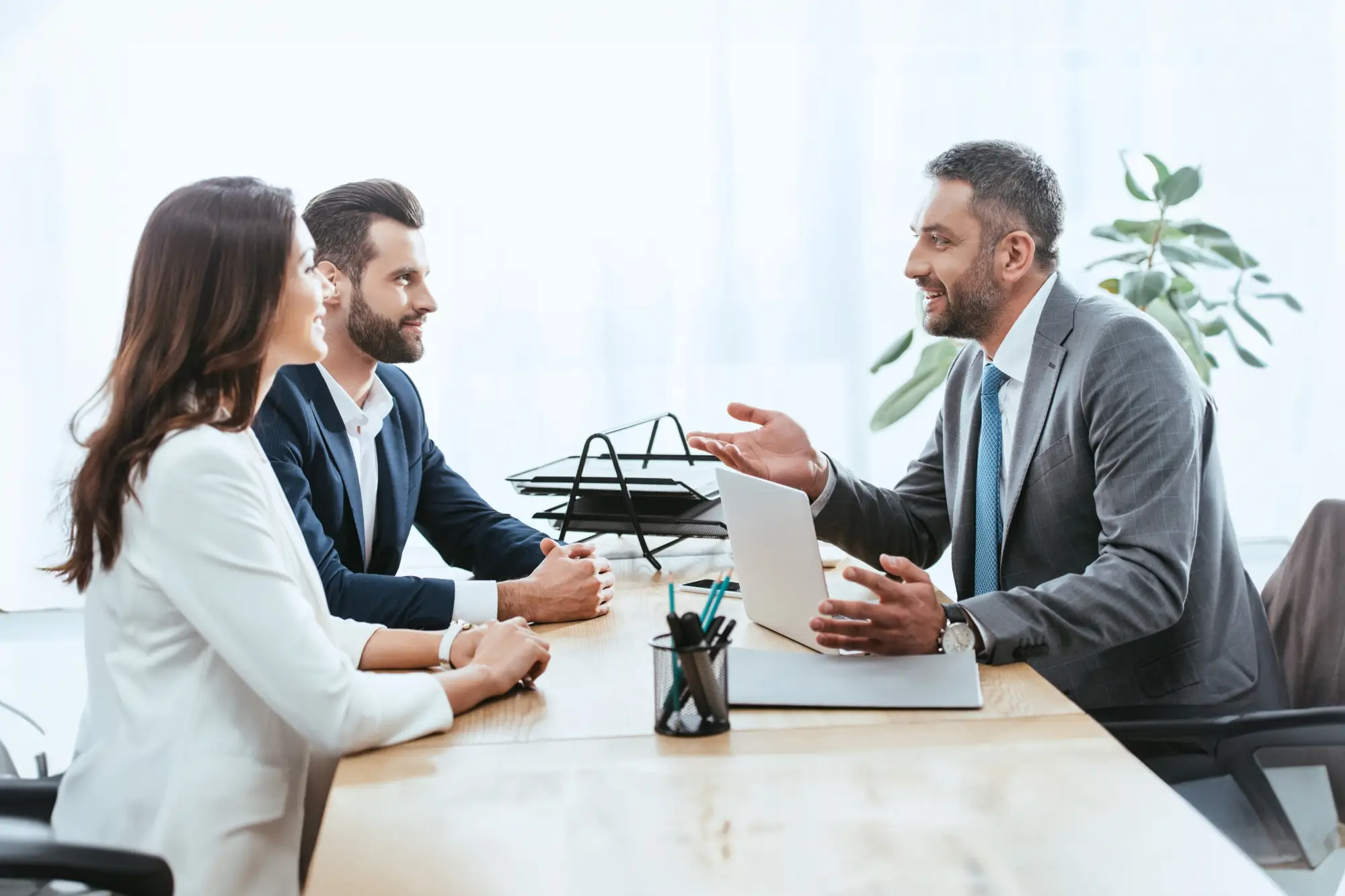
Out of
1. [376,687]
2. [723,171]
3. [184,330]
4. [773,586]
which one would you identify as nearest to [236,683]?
[376,687]

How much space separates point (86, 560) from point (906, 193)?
3.17 meters

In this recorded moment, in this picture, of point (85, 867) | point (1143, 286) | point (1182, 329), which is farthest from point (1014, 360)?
point (1182, 329)

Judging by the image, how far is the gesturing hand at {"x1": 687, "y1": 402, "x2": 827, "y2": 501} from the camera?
6.78 feet

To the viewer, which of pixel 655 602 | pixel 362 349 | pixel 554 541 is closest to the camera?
pixel 655 602

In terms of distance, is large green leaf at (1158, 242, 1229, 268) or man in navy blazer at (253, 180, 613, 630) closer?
man in navy blazer at (253, 180, 613, 630)

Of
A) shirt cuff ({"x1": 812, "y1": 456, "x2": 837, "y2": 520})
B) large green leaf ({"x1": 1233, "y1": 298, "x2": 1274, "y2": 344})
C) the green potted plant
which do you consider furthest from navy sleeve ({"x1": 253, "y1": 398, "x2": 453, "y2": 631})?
large green leaf ({"x1": 1233, "y1": 298, "x2": 1274, "y2": 344})

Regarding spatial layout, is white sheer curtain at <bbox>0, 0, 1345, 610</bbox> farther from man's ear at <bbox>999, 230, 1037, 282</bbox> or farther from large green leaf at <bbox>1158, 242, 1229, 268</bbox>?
man's ear at <bbox>999, 230, 1037, 282</bbox>

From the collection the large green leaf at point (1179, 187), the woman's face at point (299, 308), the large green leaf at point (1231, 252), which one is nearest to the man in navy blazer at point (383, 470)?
the woman's face at point (299, 308)

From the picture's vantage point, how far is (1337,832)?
1420mm

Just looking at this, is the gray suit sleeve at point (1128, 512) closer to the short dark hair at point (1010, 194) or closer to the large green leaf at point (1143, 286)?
the short dark hair at point (1010, 194)

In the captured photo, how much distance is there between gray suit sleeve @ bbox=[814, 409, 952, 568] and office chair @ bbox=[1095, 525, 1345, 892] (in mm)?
735

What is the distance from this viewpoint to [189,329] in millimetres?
1271

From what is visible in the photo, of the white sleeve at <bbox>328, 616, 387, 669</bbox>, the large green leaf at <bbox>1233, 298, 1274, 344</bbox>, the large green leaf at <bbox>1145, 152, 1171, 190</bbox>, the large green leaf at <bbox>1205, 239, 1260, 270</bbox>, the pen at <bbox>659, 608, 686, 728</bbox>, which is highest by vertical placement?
the large green leaf at <bbox>1145, 152, 1171, 190</bbox>

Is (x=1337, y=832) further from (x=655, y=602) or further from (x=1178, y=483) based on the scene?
(x=655, y=602)
